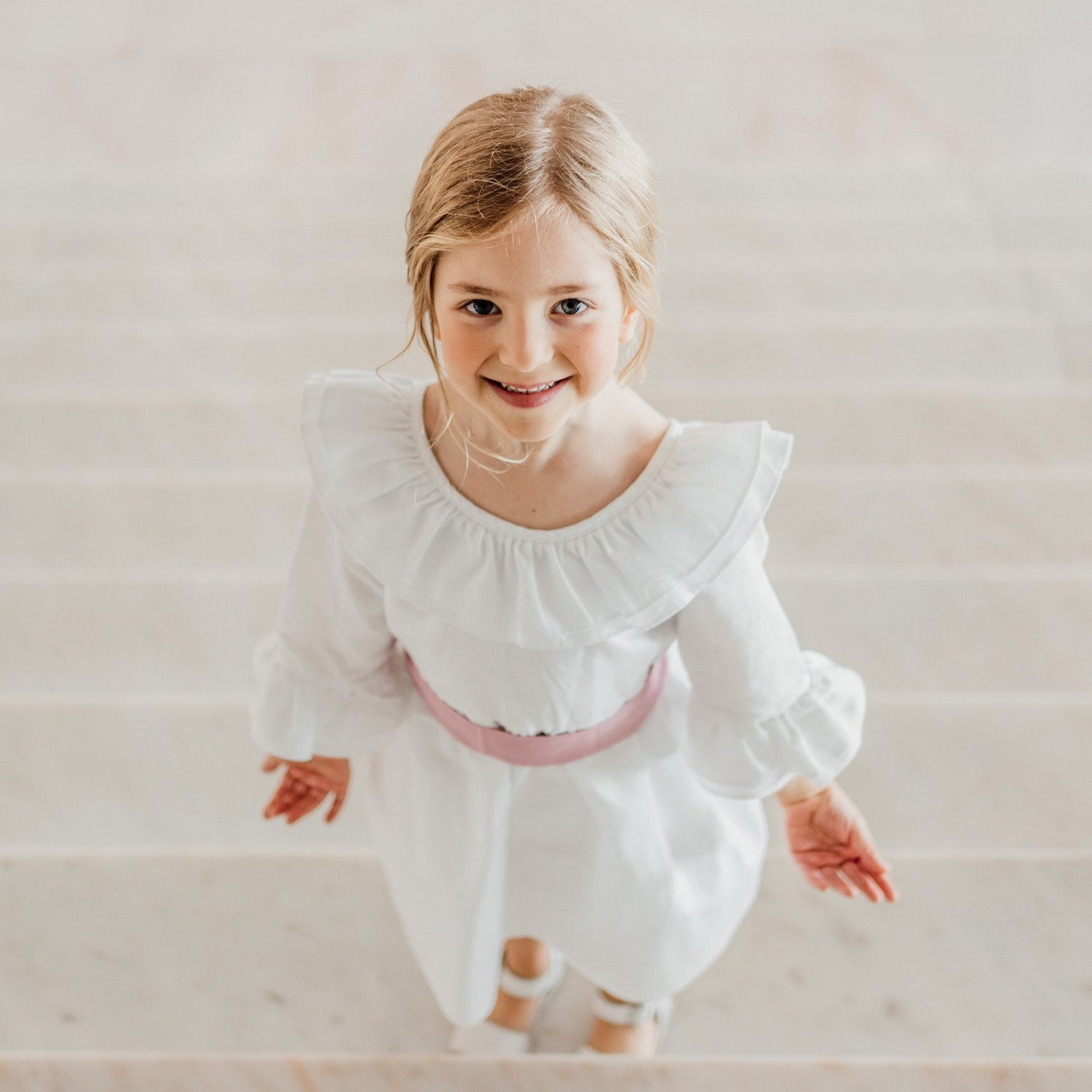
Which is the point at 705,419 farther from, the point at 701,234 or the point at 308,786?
the point at 308,786

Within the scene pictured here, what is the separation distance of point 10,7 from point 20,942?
5.11 metres

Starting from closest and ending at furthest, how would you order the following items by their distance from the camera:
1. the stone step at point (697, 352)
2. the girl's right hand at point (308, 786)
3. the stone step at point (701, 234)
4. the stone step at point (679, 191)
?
the girl's right hand at point (308, 786)
the stone step at point (697, 352)
the stone step at point (701, 234)
the stone step at point (679, 191)

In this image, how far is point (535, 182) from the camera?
840 millimetres

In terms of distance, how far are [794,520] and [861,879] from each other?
103 centimetres

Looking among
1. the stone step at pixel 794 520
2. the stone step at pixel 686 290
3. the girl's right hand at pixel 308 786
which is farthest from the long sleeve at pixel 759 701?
the stone step at pixel 686 290

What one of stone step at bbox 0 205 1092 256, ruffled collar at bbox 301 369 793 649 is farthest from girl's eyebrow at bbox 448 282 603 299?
stone step at bbox 0 205 1092 256

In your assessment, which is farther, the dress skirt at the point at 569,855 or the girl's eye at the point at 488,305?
the dress skirt at the point at 569,855

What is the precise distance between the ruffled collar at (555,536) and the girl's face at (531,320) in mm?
120

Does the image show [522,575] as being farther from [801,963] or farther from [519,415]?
[801,963]

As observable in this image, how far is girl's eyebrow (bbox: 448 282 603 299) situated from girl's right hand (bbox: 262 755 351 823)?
0.60m

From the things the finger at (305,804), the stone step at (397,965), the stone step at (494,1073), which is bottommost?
the stone step at (397,965)

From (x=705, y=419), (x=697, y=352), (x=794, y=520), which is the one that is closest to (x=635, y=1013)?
(x=794, y=520)

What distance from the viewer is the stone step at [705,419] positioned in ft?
7.67

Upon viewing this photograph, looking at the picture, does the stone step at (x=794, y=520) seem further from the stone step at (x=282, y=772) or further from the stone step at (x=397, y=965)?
the stone step at (x=397, y=965)
